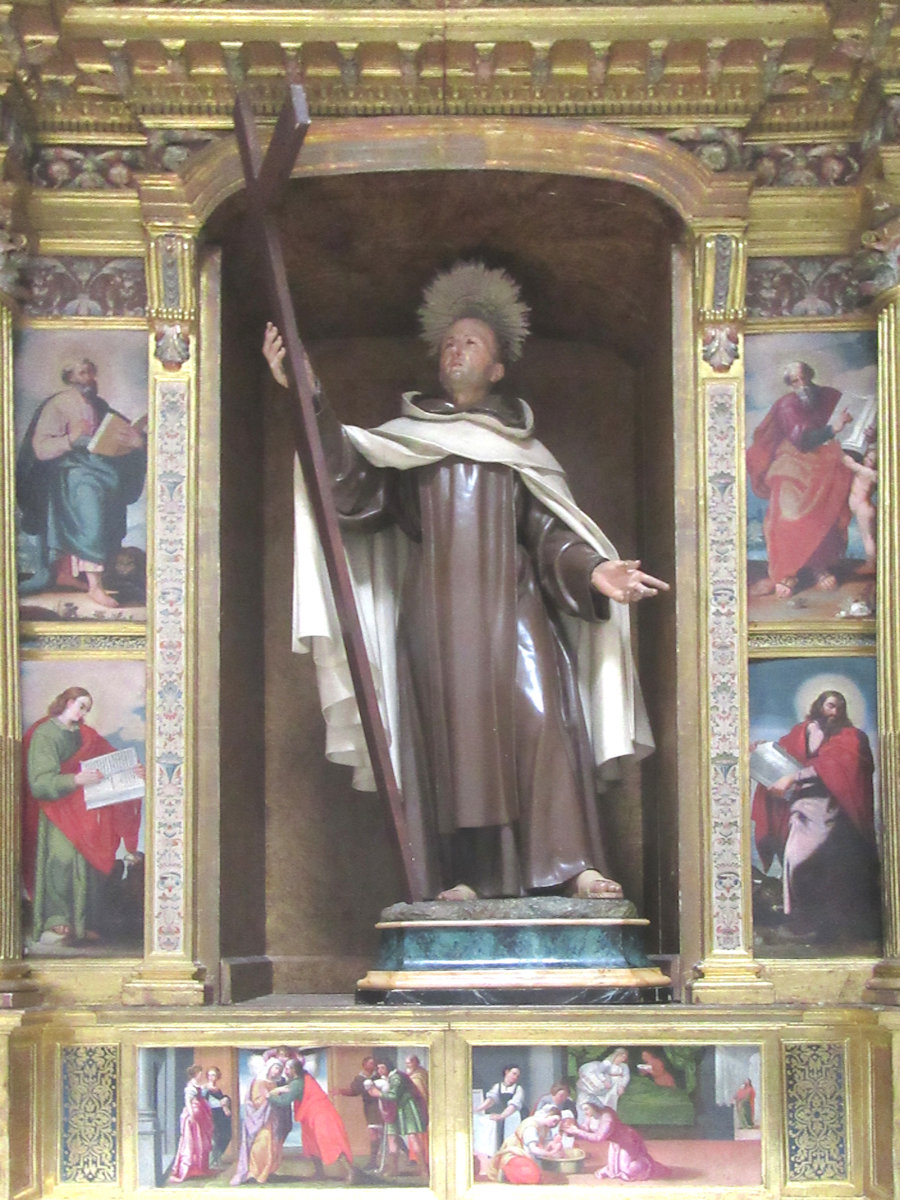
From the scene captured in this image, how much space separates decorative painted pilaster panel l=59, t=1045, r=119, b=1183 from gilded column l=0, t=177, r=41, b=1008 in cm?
26

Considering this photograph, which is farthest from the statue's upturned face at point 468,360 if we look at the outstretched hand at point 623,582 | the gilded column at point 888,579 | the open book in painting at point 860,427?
the gilded column at point 888,579

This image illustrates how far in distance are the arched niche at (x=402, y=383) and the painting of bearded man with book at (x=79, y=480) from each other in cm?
36

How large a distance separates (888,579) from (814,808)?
0.79 metres

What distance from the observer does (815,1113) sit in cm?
619

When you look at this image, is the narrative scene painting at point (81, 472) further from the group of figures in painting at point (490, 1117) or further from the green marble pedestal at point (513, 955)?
the group of figures in painting at point (490, 1117)

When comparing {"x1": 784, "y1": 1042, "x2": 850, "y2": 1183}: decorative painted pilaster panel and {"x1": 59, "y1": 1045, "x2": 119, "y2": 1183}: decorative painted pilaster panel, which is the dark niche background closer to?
{"x1": 59, "y1": 1045, "x2": 119, "y2": 1183}: decorative painted pilaster panel

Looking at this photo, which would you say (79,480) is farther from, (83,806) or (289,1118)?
(289,1118)

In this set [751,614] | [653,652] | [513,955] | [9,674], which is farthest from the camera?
[653,652]

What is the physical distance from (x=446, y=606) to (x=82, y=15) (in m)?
2.28

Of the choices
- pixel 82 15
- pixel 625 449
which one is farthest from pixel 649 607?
pixel 82 15

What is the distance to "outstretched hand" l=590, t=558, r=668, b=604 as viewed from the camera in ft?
21.5

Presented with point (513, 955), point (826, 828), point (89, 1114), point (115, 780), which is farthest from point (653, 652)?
point (89, 1114)

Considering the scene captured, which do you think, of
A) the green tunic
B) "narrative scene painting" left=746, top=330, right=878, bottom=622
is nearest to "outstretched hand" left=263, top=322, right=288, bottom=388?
→ the green tunic

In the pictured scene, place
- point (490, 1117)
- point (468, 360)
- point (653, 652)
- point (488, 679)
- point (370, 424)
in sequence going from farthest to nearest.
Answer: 1. point (370, 424)
2. point (653, 652)
3. point (468, 360)
4. point (488, 679)
5. point (490, 1117)
